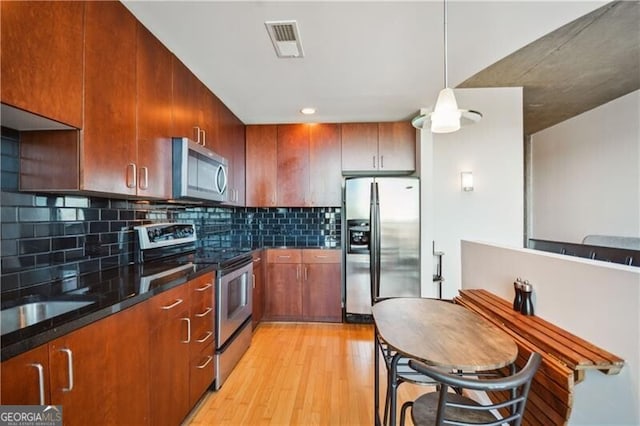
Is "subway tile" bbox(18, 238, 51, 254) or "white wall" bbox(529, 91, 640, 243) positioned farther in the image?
"white wall" bbox(529, 91, 640, 243)

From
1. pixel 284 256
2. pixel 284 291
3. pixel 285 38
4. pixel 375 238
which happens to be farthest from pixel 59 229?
pixel 375 238

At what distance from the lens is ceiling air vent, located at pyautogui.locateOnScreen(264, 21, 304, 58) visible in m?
1.75

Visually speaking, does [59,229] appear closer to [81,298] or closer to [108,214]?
[108,214]

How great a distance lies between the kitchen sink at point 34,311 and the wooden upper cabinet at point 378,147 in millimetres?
2923

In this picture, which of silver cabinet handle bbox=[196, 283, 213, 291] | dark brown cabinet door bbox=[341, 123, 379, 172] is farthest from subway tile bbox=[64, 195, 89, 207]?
dark brown cabinet door bbox=[341, 123, 379, 172]

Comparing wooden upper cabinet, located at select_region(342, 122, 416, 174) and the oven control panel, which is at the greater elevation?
wooden upper cabinet, located at select_region(342, 122, 416, 174)

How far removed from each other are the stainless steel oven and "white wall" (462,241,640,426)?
1982mm

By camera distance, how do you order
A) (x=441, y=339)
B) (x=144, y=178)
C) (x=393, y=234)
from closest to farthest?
(x=441, y=339), (x=144, y=178), (x=393, y=234)

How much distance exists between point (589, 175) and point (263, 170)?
4403 mm

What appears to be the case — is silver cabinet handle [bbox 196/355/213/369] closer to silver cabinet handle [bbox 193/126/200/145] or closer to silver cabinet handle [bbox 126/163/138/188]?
silver cabinet handle [bbox 126/163/138/188]

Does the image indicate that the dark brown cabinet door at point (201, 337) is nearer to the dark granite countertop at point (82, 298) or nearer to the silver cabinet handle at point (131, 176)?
the dark granite countertop at point (82, 298)

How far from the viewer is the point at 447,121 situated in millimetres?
1592

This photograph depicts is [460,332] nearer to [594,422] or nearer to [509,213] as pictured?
[594,422]

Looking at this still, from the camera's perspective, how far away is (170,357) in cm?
158
